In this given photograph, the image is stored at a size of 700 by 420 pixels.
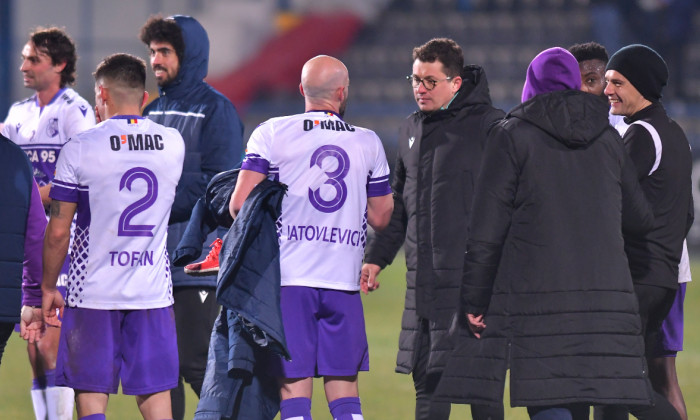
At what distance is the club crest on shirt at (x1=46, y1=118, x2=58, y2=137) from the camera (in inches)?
244

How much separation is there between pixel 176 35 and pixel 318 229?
1.81 meters

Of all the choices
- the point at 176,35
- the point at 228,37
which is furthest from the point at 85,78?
the point at 176,35

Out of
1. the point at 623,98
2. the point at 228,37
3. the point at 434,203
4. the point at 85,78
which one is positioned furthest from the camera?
the point at 228,37

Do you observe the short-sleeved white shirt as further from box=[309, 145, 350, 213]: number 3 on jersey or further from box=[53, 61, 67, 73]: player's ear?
box=[309, 145, 350, 213]: number 3 on jersey

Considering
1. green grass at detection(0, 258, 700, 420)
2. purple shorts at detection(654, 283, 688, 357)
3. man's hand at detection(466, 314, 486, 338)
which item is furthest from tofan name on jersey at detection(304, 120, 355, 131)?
green grass at detection(0, 258, 700, 420)

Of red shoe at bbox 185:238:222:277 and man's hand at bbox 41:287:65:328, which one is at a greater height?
red shoe at bbox 185:238:222:277

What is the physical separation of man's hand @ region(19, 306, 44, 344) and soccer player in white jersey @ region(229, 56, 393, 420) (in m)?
0.96

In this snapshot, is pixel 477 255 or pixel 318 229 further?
pixel 318 229

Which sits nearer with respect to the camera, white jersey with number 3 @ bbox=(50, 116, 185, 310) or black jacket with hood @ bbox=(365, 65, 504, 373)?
white jersey with number 3 @ bbox=(50, 116, 185, 310)

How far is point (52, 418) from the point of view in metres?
5.91

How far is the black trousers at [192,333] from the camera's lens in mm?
5891

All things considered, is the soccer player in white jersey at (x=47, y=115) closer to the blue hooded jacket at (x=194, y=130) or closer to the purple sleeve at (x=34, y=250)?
the blue hooded jacket at (x=194, y=130)

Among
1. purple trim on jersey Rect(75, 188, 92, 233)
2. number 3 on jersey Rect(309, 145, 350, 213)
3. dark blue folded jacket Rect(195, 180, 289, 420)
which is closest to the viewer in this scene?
dark blue folded jacket Rect(195, 180, 289, 420)

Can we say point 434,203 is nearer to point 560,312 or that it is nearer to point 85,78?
point 560,312
